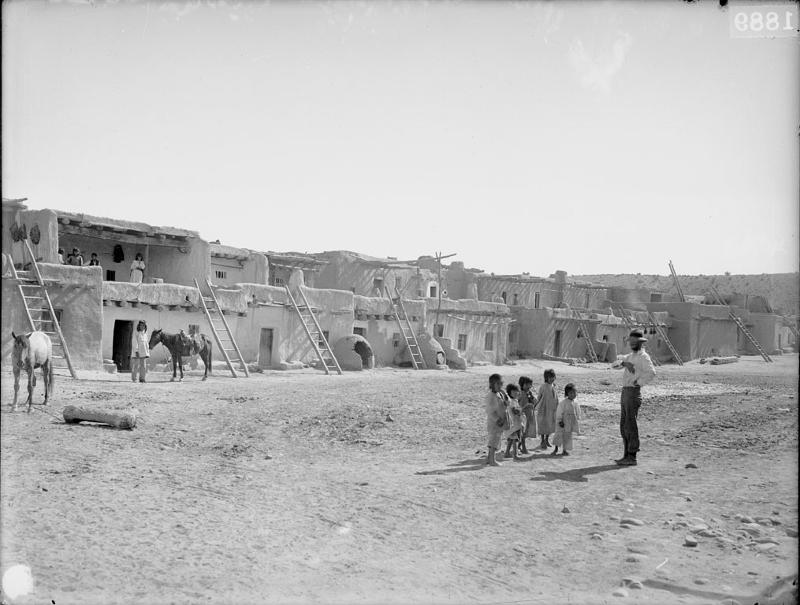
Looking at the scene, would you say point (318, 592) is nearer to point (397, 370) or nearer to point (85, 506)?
point (85, 506)

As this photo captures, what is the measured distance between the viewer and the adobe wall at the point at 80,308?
19500 millimetres

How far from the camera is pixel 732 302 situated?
5362cm

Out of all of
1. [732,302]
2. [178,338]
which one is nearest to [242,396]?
[178,338]

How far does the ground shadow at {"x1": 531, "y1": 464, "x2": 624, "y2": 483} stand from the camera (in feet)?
27.9

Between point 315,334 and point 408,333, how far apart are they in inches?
207

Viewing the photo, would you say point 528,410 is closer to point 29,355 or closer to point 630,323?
point 29,355

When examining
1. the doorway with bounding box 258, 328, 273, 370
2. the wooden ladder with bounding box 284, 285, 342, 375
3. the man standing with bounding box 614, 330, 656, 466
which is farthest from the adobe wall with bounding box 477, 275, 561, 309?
the man standing with bounding box 614, 330, 656, 466

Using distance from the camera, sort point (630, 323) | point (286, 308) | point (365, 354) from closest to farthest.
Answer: point (286, 308) < point (365, 354) < point (630, 323)

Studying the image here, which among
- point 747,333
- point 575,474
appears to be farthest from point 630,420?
point 747,333

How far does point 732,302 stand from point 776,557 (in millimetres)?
52421

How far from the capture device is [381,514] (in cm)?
687

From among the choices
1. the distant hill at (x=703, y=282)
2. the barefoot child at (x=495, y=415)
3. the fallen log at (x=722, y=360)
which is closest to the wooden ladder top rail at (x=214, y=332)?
the barefoot child at (x=495, y=415)

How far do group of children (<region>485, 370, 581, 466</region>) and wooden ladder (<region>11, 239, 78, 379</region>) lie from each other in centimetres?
1234

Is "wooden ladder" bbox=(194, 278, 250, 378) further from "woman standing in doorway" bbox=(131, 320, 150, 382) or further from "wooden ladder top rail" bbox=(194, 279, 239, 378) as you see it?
"woman standing in doorway" bbox=(131, 320, 150, 382)
